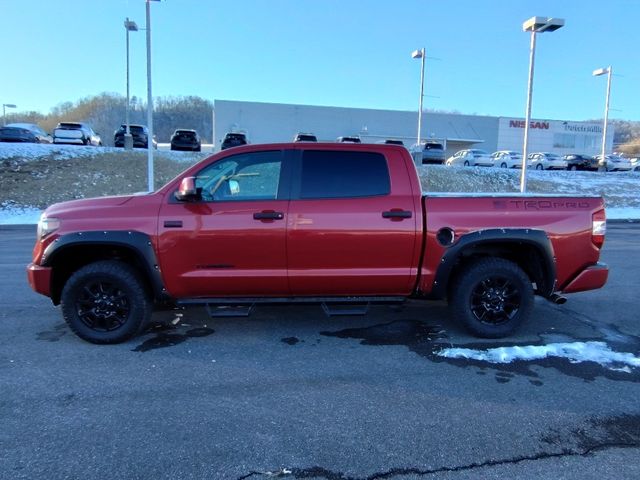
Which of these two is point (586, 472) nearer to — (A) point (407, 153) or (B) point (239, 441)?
(B) point (239, 441)

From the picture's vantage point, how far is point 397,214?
4.57 meters

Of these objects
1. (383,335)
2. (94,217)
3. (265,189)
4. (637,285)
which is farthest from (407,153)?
(637,285)

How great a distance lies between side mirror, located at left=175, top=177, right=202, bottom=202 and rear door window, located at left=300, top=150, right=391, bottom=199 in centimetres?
97

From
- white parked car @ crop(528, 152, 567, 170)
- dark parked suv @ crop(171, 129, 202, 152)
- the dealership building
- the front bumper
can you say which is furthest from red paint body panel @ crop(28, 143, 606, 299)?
the dealership building

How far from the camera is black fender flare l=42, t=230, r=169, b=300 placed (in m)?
Result: 4.43

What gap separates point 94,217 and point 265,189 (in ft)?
5.19

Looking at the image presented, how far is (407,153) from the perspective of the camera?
191 inches

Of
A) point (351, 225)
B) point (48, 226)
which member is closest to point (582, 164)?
point (351, 225)

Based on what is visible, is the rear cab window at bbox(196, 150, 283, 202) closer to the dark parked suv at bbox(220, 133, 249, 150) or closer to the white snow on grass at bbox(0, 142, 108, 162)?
the white snow on grass at bbox(0, 142, 108, 162)

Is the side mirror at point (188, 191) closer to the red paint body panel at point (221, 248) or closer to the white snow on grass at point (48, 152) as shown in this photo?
the red paint body panel at point (221, 248)

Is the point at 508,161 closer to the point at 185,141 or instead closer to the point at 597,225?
the point at 185,141

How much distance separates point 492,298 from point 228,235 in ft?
8.78

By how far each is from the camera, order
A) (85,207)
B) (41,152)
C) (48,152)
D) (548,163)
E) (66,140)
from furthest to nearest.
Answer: (548,163), (66,140), (48,152), (41,152), (85,207)

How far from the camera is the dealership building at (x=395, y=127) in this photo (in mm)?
50812
